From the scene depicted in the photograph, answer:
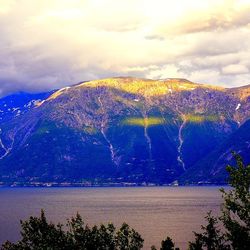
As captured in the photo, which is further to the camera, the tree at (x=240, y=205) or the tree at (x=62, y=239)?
the tree at (x=62, y=239)

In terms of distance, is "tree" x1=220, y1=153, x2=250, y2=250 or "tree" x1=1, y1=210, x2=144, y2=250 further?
"tree" x1=1, y1=210, x2=144, y2=250

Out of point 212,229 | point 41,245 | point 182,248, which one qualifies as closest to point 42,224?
point 41,245

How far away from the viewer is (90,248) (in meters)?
56.5

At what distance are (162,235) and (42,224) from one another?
438ft

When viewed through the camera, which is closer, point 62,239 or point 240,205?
point 240,205

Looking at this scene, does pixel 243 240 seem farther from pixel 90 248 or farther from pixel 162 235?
pixel 162 235

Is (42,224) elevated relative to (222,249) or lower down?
elevated

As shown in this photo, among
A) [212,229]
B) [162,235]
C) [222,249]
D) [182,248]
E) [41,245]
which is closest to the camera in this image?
[41,245]

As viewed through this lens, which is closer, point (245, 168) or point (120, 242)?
point (245, 168)

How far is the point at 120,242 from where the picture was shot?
6050cm

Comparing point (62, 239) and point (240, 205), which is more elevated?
point (240, 205)

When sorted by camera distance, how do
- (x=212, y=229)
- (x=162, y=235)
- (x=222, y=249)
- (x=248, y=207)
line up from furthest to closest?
(x=162, y=235) → (x=212, y=229) → (x=222, y=249) → (x=248, y=207)

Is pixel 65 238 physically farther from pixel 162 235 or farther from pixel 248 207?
pixel 162 235

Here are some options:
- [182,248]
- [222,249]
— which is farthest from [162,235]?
[222,249]
